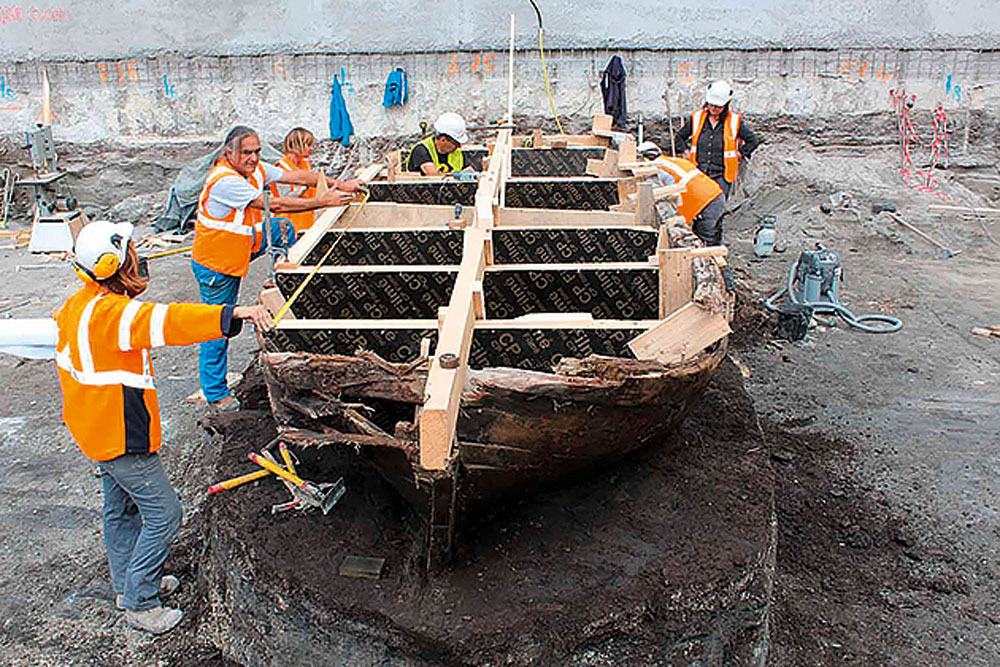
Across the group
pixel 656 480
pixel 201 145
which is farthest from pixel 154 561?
pixel 201 145

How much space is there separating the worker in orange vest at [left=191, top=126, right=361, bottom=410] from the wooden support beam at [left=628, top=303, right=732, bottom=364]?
303cm

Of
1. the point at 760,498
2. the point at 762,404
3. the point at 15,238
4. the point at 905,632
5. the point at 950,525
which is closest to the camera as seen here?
the point at 760,498

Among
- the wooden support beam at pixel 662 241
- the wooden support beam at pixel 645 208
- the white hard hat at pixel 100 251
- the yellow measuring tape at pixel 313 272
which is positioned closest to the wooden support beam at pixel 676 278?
the wooden support beam at pixel 662 241

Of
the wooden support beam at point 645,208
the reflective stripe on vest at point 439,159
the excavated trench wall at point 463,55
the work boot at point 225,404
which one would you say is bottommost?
the work boot at point 225,404

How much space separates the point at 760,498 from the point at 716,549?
0.51 meters

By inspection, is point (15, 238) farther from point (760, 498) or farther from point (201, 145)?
point (760, 498)

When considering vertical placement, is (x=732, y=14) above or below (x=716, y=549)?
above

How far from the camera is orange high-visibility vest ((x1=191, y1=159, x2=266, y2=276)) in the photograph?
5453 millimetres

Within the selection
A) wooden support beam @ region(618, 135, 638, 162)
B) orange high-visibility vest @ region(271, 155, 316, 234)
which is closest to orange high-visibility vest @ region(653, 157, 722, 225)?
wooden support beam @ region(618, 135, 638, 162)

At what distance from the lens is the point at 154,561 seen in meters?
3.69

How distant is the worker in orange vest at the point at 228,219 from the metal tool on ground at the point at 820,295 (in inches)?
173

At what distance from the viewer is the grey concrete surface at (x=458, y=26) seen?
13.9 m

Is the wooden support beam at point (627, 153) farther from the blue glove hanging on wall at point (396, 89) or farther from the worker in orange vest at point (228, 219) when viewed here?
the blue glove hanging on wall at point (396, 89)

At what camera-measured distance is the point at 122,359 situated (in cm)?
333
